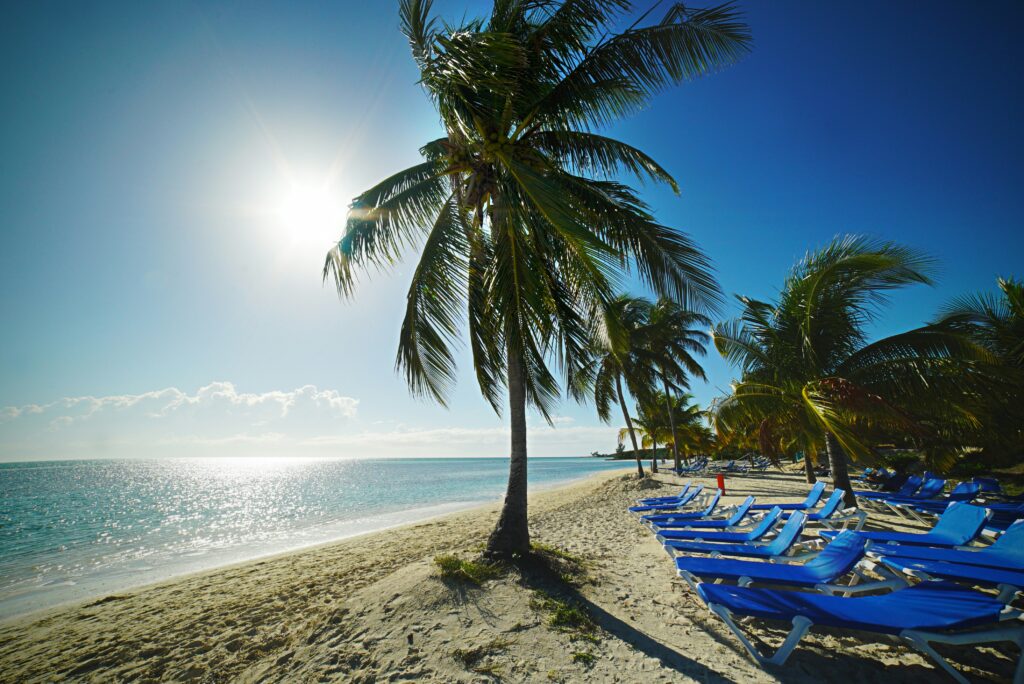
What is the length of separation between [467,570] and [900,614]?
3931 mm

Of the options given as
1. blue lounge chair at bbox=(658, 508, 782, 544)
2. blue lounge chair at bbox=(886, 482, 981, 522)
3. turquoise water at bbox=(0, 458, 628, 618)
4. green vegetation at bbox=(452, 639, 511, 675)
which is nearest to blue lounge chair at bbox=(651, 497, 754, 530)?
blue lounge chair at bbox=(658, 508, 782, 544)

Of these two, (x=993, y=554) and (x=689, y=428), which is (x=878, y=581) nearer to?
(x=993, y=554)

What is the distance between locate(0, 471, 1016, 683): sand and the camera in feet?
10.1

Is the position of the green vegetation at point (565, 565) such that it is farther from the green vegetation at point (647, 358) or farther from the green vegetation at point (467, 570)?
the green vegetation at point (647, 358)

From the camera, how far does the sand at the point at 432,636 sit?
121 inches

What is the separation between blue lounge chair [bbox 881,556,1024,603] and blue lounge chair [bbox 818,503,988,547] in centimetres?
49

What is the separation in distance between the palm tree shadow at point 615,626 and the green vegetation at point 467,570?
0.36 m

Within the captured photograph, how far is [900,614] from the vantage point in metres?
2.77

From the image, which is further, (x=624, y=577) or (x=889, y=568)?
(x=624, y=577)

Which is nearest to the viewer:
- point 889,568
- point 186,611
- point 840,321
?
point 889,568

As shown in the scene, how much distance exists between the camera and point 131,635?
5133 mm

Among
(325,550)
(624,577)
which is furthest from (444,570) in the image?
(325,550)

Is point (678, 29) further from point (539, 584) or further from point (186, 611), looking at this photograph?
point (186, 611)

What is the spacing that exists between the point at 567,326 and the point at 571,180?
2027 mm
